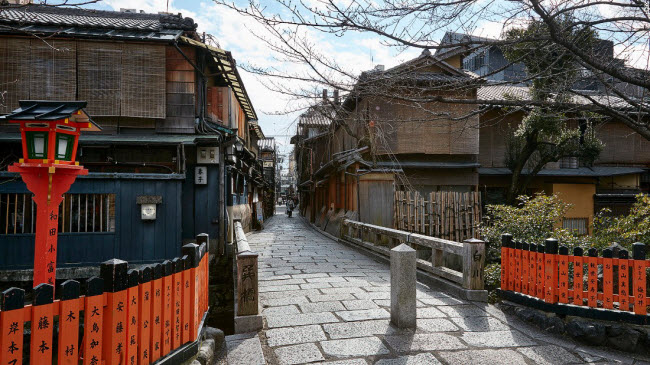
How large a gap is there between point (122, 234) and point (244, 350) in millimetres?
7695

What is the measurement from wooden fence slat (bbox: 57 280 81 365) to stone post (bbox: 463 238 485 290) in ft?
21.3

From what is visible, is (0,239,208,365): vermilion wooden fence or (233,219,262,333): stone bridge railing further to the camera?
(233,219,262,333): stone bridge railing

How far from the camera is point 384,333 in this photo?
5574 millimetres

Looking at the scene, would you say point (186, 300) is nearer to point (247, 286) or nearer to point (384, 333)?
point (247, 286)

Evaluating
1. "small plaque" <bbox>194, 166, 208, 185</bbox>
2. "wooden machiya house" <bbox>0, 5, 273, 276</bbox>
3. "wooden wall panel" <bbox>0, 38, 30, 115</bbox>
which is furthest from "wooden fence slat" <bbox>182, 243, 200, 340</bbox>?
"wooden wall panel" <bbox>0, 38, 30, 115</bbox>

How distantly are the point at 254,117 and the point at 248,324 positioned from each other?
23748 mm

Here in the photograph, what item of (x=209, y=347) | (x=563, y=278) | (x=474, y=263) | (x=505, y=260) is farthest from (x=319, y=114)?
(x=209, y=347)

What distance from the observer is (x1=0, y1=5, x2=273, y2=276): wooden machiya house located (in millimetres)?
10727

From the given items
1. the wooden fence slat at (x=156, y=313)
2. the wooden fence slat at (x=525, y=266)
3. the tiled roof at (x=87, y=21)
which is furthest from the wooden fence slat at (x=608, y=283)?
the tiled roof at (x=87, y=21)

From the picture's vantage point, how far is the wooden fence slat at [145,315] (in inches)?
139

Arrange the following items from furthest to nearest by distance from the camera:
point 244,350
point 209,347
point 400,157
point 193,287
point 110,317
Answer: point 400,157 < point 244,350 < point 209,347 < point 193,287 < point 110,317

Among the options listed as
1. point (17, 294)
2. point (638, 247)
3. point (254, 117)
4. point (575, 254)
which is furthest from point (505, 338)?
point (254, 117)

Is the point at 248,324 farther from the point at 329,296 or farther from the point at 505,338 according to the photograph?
the point at 505,338

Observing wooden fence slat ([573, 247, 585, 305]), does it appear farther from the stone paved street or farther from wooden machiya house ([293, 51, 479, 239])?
wooden machiya house ([293, 51, 479, 239])
